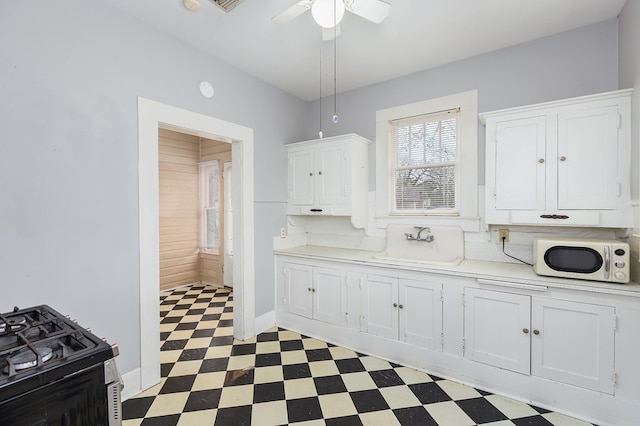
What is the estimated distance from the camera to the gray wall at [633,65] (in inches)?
75.7

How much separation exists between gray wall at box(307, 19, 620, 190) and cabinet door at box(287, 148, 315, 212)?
735 mm

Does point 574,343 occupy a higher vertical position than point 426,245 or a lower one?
lower

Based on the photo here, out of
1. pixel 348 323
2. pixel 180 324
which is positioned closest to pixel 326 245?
pixel 348 323

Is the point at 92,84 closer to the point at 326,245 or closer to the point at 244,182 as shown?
the point at 244,182

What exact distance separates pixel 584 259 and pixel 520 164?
82 centimetres

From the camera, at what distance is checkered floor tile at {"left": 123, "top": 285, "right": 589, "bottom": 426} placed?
1939 mm

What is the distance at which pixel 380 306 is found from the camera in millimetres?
2738

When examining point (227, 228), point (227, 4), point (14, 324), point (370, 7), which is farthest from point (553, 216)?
point (227, 228)

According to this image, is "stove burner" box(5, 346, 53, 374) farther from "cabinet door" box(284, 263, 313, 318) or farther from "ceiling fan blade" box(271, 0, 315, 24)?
"cabinet door" box(284, 263, 313, 318)

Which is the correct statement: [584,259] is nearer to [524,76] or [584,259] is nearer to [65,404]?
[524,76]

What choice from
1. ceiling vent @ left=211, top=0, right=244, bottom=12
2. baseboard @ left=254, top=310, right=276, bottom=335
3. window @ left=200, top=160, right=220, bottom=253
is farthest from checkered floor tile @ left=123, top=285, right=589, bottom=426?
ceiling vent @ left=211, top=0, right=244, bottom=12

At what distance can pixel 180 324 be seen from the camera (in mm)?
3492

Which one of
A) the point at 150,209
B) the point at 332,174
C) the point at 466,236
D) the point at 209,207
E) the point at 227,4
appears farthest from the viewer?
the point at 209,207

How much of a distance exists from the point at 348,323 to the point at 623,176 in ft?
8.06
